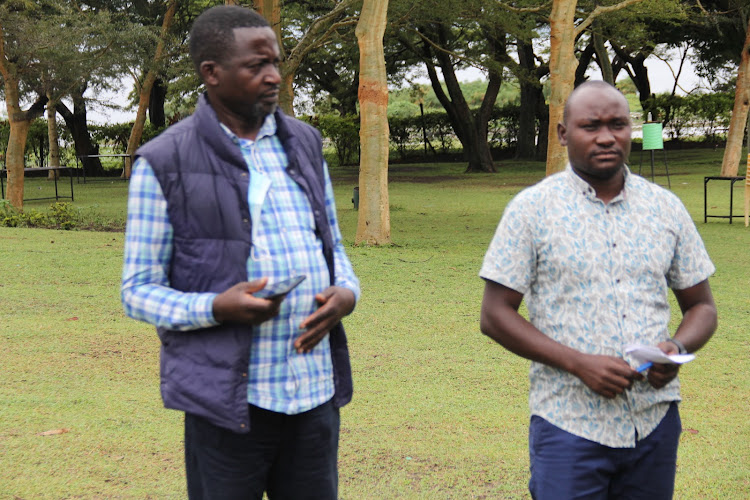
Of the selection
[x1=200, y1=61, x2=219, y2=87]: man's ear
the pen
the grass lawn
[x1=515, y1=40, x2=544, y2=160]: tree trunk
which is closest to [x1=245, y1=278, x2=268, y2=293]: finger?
[x1=200, y1=61, x2=219, y2=87]: man's ear

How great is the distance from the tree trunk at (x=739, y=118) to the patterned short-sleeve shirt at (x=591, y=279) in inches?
800

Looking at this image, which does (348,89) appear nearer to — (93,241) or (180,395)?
(93,241)

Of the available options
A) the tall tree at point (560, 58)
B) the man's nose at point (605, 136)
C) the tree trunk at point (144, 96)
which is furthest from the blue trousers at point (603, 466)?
the tree trunk at point (144, 96)

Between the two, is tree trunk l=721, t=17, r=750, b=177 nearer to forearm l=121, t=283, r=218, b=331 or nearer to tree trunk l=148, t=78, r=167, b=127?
forearm l=121, t=283, r=218, b=331

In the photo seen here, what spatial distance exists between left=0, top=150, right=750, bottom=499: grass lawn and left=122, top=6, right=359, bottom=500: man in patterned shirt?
1673 mm

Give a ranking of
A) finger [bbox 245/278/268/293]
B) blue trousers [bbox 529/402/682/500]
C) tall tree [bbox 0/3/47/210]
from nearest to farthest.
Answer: finger [bbox 245/278/268/293] → blue trousers [bbox 529/402/682/500] → tall tree [bbox 0/3/47/210]

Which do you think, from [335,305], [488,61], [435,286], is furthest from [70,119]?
[335,305]

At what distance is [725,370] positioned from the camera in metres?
5.79

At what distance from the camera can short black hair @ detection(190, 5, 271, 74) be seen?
233 cm

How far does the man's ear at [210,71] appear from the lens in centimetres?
234

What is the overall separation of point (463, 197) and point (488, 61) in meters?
5.59

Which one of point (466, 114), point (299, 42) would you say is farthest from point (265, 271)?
point (466, 114)

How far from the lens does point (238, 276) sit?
2270 millimetres

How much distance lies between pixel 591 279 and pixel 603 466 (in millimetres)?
520
